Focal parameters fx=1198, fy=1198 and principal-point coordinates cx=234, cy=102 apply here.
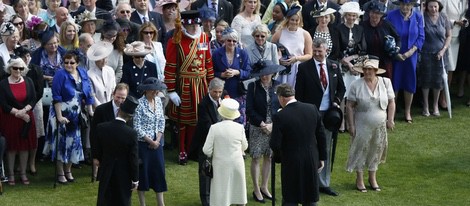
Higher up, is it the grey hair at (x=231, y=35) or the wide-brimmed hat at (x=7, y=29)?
the wide-brimmed hat at (x=7, y=29)

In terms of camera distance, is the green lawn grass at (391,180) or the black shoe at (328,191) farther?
the black shoe at (328,191)

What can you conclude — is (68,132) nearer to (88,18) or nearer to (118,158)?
(88,18)

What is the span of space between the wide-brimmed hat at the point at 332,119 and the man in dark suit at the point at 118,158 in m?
2.75

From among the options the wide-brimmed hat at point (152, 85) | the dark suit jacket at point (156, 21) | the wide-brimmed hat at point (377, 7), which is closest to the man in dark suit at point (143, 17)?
the dark suit jacket at point (156, 21)

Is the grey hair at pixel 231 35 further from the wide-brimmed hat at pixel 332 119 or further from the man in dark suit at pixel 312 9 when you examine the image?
the man in dark suit at pixel 312 9

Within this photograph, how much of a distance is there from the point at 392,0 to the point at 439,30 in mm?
873

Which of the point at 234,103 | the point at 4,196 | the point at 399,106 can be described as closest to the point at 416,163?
the point at 399,106

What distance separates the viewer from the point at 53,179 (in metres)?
15.6

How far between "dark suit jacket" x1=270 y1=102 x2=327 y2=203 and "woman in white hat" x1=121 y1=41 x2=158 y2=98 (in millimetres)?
2817

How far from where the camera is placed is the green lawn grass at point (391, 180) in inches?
584

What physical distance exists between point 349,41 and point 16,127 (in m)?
5.03

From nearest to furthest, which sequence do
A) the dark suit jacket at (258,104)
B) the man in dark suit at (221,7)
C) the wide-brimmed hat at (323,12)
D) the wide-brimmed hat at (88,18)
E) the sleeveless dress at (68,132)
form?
the dark suit jacket at (258,104) → the sleeveless dress at (68,132) → the wide-brimmed hat at (88,18) → the wide-brimmed hat at (323,12) → the man in dark suit at (221,7)

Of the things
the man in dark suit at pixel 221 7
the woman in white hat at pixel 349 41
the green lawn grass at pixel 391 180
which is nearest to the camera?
the green lawn grass at pixel 391 180

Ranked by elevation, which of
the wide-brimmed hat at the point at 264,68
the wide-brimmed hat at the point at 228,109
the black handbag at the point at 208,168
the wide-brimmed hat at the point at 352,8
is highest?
the wide-brimmed hat at the point at 352,8
